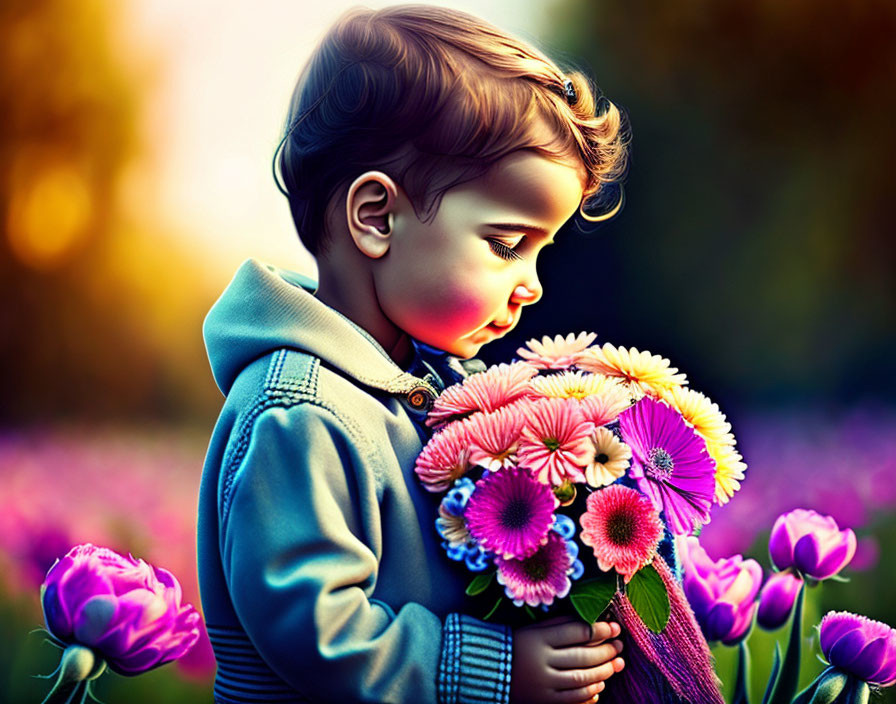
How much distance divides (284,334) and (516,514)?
0.27 metres

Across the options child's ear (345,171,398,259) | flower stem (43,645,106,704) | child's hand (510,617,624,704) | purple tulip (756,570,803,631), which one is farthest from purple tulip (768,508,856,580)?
flower stem (43,645,106,704)

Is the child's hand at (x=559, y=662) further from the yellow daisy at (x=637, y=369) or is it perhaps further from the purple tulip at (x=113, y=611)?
the purple tulip at (x=113, y=611)

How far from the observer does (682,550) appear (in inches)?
44.6

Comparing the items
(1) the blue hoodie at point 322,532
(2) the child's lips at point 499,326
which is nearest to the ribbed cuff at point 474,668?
(1) the blue hoodie at point 322,532

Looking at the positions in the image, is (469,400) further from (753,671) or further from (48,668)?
(48,668)

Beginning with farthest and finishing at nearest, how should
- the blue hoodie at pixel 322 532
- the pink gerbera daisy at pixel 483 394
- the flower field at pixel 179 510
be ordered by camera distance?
1. the flower field at pixel 179 510
2. the pink gerbera daisy at pixel 483 394
3. the blue hoodie at pixel 322 532

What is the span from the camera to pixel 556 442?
76 centimetres

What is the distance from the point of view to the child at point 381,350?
738mm

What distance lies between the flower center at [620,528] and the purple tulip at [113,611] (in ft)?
1.70

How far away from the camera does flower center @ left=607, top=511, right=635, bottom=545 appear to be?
0.74 metres

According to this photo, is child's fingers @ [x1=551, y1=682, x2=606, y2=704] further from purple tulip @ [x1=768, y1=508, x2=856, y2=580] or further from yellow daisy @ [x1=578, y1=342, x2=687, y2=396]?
purple tulip @ [x1=768, y1=508, x2=856, y2=580]

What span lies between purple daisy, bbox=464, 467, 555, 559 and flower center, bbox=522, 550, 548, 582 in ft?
0.04

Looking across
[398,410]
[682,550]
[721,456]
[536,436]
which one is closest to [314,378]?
[398,410]

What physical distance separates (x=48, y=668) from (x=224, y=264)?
642 millimetres
